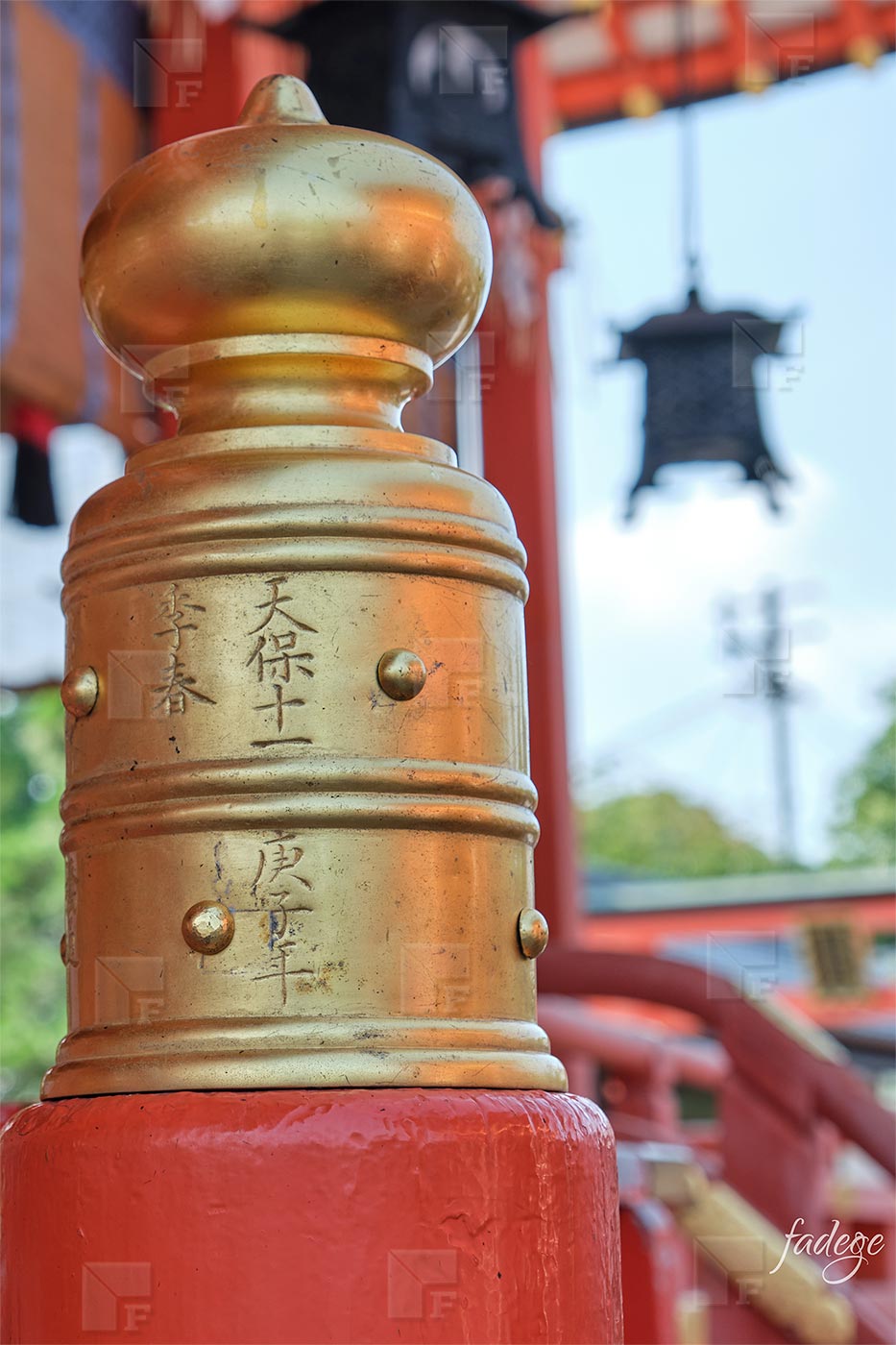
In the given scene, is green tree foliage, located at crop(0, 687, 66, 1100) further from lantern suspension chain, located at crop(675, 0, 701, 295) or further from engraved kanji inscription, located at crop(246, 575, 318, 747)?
engraved kanji inscription, located at crop(246, 575, 318, 747)

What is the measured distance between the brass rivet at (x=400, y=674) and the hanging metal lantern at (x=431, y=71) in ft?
5.93

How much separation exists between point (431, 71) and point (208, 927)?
1968 millimetres

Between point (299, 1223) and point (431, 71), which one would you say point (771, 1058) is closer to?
point (299, 1223)

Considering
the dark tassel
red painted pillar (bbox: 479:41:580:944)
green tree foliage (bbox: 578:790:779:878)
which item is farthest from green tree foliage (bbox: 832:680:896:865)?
the dark tassel

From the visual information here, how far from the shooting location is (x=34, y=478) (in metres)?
3.27

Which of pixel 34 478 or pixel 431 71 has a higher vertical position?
pixel 431 71

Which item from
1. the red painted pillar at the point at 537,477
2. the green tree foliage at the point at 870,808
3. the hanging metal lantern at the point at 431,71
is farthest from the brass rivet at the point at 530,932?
the green tree foliage at the point at 870,808

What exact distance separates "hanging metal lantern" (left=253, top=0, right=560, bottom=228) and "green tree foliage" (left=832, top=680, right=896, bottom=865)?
12.1 m

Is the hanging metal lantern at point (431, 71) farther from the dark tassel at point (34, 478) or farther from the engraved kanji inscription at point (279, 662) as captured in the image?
the engraved kanji inscription at point (279, 662)

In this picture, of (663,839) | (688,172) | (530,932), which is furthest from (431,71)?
(663,839)

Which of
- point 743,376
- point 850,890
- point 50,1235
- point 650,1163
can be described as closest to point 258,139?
point 50,1235

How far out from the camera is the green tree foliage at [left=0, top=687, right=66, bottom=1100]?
10.3 meters

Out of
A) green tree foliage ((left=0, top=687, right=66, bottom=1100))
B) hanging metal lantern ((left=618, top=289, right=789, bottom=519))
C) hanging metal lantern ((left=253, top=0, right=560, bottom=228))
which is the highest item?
hanging metal lantern ((left=253, top=0, right=560, bottom=228))

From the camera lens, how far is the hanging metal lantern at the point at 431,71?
2223mm
